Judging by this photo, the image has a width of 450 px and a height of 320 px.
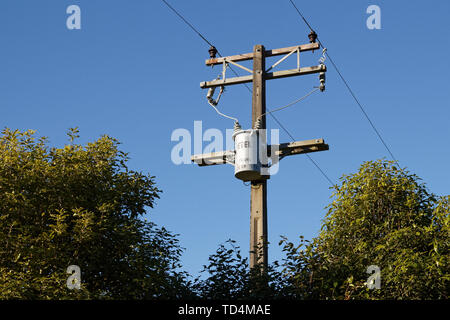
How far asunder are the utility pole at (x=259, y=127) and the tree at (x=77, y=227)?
6.83ft

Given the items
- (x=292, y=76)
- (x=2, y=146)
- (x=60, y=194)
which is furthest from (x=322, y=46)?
(x=2, y=146)

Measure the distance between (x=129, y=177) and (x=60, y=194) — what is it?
257 centimetres

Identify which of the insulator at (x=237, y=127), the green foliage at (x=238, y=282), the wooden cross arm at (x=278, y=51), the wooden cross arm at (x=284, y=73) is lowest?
the green foliage at (x=238, y=282)

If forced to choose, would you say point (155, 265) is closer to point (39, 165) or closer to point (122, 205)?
point (122, 205)

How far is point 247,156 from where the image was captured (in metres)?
16.4

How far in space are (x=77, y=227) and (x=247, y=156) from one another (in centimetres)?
510

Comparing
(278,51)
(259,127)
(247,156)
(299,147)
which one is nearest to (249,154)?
(247,156)

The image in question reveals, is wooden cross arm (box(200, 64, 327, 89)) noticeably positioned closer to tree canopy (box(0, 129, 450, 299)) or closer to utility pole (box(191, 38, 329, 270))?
utility pole (box(191, 38, 329, 270))

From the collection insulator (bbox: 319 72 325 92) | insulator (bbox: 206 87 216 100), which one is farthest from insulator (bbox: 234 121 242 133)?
insulator (bbox: 319 72 325 92)

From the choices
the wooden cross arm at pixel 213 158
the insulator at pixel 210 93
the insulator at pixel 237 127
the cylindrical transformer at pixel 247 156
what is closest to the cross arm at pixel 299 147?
the cylindrical transformer at pixel 247 156

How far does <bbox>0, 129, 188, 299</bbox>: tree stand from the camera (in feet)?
57.3

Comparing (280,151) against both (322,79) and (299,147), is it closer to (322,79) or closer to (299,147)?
(299,147)

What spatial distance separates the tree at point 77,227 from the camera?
1745cm

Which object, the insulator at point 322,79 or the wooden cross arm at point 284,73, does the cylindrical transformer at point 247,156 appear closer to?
the wooden cross arm at point 284,73
